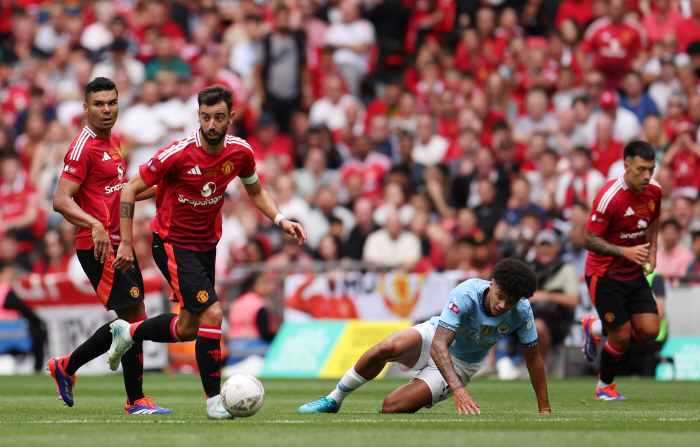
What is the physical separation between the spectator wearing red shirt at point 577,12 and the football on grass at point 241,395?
13655mm

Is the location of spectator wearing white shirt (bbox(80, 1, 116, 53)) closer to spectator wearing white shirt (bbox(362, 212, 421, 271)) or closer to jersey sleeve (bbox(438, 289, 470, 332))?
spectator wearing white shirt (bbox(362, 212, 421, 271))

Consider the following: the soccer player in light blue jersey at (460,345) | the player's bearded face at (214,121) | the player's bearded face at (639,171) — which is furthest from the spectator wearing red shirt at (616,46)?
the player's bearded face at (214,121)

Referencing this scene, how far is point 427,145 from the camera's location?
1797cm

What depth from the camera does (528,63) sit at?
1792cm

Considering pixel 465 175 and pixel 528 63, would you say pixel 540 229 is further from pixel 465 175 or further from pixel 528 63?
pixel 528 63

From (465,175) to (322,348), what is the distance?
416 cm

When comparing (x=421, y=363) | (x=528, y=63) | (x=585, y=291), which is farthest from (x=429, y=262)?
(x=421, y=363)

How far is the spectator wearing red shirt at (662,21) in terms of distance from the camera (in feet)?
58.0

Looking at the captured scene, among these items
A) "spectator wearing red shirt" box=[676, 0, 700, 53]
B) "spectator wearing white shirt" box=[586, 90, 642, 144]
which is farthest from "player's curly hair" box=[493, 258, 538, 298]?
"spectator wearing red shirt" box=[676, 0, 700, 53]

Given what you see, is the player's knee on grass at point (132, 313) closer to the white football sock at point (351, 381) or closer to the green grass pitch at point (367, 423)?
the green grass pitch at point (367, 423)

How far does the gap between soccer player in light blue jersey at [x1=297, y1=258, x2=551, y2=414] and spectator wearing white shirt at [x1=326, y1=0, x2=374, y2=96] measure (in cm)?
1263

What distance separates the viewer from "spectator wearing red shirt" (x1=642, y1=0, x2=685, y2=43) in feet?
58.0

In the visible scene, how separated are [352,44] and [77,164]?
41.2 feet

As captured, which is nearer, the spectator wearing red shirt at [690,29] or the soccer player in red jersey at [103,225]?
the soccer player in red jersey at [103,225]
